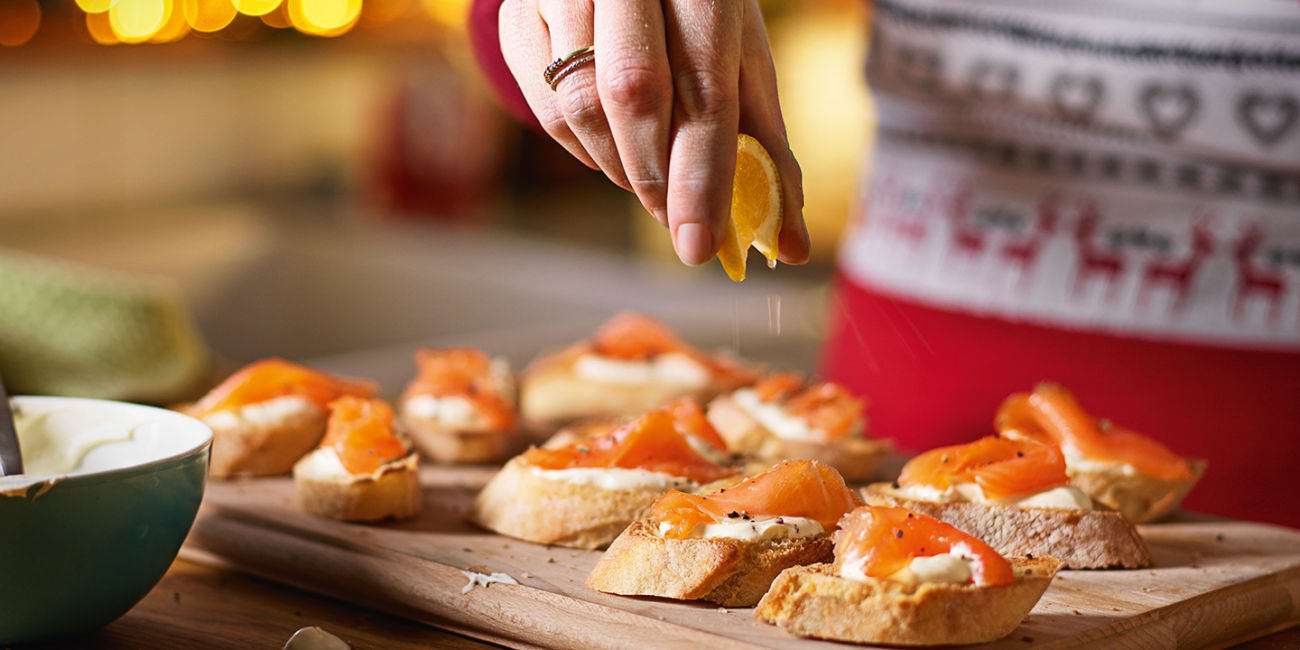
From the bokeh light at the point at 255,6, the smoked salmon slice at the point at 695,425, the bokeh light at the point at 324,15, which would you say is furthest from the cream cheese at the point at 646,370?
the bokeh light at the point at 324,15

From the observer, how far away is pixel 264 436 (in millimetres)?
1865

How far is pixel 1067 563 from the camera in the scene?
1521mm

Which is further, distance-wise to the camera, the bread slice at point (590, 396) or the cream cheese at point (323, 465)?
the bread slice at point (590, 396)

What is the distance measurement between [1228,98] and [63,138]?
19.1 ft

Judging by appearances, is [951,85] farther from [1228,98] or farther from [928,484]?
[928,484]

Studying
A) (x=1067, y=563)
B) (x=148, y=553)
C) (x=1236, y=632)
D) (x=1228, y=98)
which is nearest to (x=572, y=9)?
(x=148, y=553)

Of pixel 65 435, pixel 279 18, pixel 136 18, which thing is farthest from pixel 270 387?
pixel 279 18

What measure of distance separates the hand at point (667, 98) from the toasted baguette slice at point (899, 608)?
1.08 ft

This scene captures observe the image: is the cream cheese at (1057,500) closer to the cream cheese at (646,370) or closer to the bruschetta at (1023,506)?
the bruschetta at (1023,506)

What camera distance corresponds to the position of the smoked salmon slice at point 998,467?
1.54 metres

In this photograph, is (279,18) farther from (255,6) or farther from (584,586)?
(584,586)

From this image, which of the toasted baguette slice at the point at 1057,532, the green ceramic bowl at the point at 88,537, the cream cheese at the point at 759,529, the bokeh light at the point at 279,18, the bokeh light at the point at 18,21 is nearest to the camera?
the green ceramic bowl at the point at 88,537

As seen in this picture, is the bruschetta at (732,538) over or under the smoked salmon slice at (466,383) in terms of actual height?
over

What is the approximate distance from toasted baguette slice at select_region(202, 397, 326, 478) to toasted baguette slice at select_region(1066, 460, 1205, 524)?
1075 millimetres
